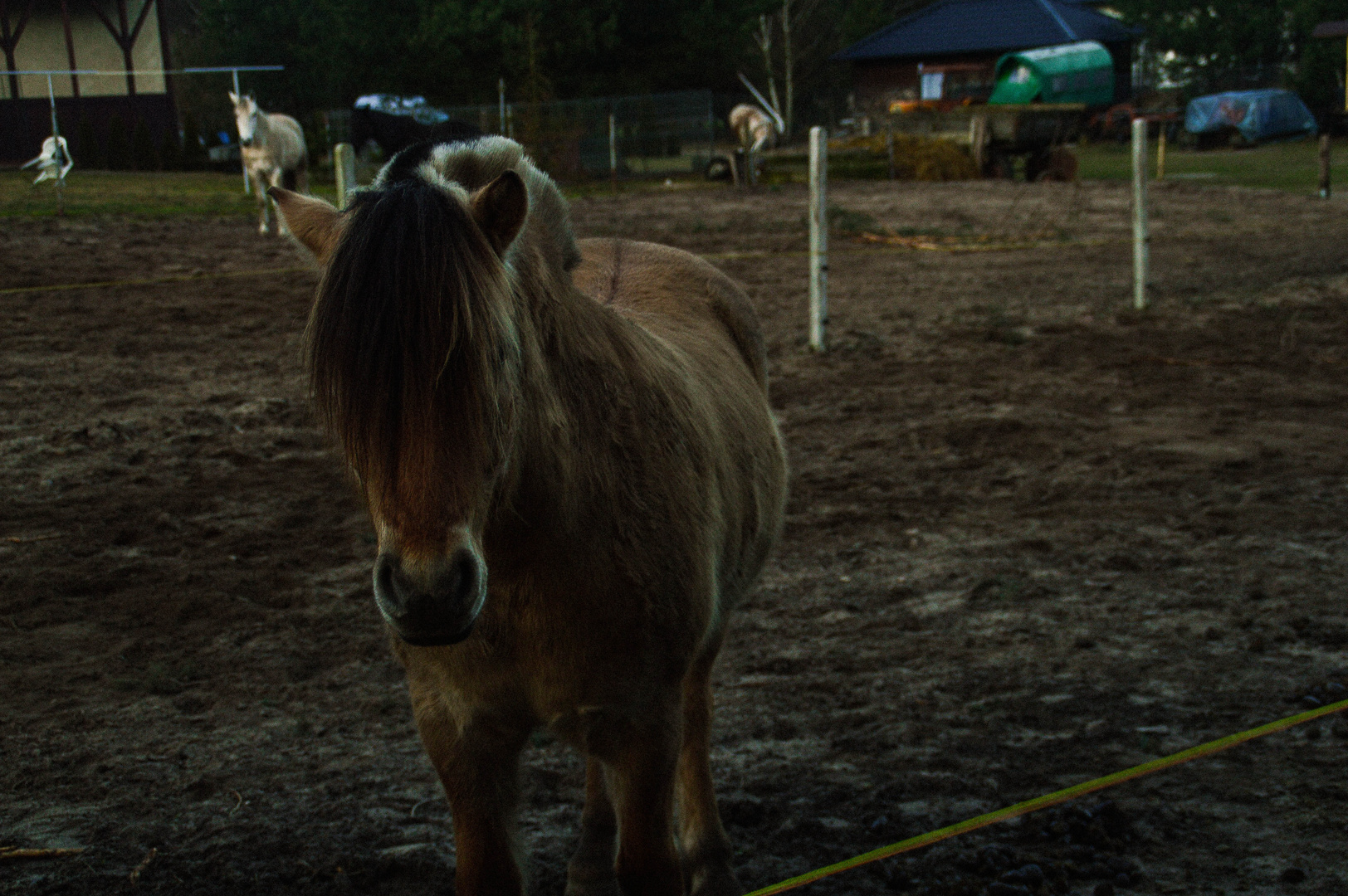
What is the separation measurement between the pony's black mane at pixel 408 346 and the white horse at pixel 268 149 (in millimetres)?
15700

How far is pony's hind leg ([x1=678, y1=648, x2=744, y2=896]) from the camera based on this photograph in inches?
118

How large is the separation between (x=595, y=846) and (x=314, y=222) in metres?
1.78

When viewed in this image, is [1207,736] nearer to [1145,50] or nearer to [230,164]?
[230,164]

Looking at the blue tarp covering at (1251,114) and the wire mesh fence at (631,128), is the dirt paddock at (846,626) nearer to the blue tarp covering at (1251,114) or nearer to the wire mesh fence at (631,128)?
the wire mesh fence at (631,128)

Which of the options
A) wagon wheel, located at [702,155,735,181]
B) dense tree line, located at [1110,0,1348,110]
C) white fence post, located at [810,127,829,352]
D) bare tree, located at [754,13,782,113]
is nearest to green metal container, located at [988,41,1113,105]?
dense tree line, located at [1110,0,1348,110]

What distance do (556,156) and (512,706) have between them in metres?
23.6

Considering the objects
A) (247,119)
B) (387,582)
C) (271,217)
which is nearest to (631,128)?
(247,119)

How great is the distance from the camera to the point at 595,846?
299 cm

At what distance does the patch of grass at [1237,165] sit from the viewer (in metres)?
22.0

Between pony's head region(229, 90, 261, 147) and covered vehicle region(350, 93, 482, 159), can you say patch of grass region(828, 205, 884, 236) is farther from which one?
pony's head region(229, 90, 261, 147)

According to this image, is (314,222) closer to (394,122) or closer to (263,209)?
(263,209)

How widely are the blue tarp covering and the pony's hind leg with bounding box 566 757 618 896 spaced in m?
35.6

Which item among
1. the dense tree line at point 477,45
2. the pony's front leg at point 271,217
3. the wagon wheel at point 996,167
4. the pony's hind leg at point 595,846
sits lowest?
the pony's hind leg at point 595,846

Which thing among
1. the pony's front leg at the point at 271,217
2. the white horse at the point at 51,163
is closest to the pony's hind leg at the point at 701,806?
the pony's front leg at the point at 271,217
